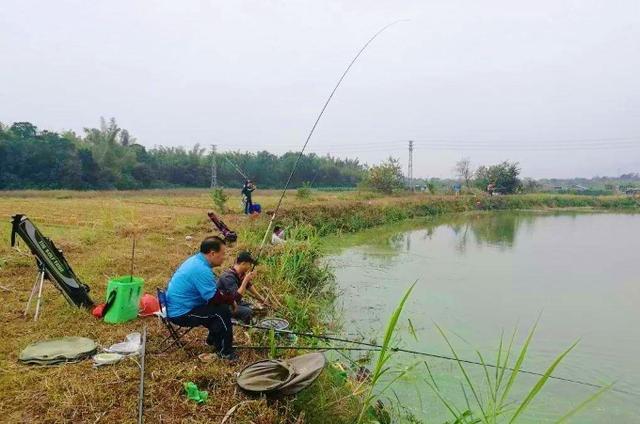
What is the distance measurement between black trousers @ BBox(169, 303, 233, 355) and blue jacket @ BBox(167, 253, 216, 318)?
1.8 inches

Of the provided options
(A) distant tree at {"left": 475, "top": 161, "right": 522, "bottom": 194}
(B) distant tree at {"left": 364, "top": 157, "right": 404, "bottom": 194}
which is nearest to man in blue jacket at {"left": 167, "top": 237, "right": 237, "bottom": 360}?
(B) distant tree at {"left": 364, "top": 157, "right": 404, "bottom": 194}

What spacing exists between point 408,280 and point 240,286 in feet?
17.2

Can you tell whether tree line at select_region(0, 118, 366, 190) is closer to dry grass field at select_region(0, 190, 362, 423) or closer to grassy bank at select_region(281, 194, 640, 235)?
grassy bank at select_region(281, 194, 640, 235)

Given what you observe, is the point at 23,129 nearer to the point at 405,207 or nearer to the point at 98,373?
the point at 405,207

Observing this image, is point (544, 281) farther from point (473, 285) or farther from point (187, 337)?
point (187, 337)

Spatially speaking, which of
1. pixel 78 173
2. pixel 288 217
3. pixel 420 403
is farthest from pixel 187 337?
pixel 78 173

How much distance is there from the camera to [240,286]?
14.2 ft

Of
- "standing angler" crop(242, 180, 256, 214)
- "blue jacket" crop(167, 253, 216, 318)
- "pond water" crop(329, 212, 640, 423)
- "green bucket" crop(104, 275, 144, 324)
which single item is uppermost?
"standing angler" crop(242, 180, 256, 214)

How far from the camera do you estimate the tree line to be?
27906 mm

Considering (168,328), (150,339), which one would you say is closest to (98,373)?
(168,328)

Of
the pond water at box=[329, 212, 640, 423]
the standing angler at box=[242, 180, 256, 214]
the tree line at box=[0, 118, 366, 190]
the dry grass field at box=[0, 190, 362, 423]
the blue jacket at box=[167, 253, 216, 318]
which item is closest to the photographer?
the dry grass field at box=[0, 190, 362, 423]

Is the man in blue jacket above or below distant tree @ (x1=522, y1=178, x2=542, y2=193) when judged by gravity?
below

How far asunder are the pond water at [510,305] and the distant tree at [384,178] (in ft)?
44.9

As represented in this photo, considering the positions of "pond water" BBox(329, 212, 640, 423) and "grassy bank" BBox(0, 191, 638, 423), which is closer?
"grassy bank" BBox(0, 191, 638, 423)
